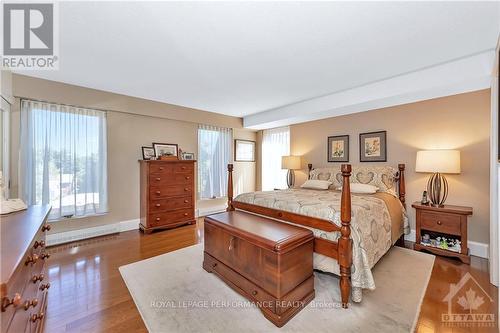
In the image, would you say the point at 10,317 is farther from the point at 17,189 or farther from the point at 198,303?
the point at 17,189

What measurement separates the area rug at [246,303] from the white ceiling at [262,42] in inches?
96.0

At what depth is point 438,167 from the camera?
289 centimetres

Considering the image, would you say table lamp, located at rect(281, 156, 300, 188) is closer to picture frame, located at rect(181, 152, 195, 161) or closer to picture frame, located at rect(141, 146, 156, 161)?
picture frame, located at rect(181, 152, 195, 161)

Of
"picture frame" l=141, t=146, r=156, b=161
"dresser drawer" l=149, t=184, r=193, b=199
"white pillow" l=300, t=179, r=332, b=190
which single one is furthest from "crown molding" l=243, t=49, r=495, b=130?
"picture frame" l=141, t=146, r=156, b=161

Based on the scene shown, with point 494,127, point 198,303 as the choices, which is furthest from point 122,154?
point 494,127

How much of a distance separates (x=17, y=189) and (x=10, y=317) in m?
3.14

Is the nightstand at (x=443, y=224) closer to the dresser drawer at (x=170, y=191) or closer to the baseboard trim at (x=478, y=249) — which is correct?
the baseboard trim at (x=478, y=249)

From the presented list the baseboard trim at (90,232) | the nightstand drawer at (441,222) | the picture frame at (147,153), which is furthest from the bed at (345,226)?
the baseboard trim at (90,232)

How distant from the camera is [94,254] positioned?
3051 mm

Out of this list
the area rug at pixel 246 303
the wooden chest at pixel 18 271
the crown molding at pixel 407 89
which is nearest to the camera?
the wooden chest at pixel 18 271

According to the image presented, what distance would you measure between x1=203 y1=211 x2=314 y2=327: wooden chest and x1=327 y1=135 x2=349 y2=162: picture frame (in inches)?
105

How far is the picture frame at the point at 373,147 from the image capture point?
3873mm

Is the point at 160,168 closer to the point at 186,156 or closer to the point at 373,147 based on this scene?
the point at 186,156

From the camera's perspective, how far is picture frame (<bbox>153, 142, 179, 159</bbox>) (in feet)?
→ 14.3
